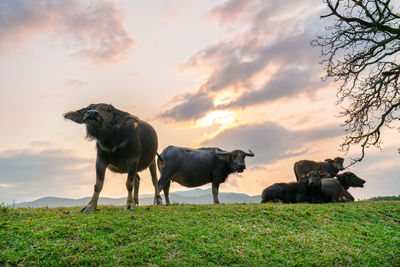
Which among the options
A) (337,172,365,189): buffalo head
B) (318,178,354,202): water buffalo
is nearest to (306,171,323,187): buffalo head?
(318,178,354,202): water buffalo

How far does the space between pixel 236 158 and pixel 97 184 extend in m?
6.66

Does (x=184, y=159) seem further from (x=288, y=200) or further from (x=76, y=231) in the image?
(x=76, y=231)

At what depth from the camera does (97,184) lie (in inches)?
405

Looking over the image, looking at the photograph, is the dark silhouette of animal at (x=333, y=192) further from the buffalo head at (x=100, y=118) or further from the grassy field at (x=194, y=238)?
the buffalo head at (x=100, y=118)

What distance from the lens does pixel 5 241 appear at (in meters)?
7.41

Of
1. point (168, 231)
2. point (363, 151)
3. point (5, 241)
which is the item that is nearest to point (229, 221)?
point (168, 231)

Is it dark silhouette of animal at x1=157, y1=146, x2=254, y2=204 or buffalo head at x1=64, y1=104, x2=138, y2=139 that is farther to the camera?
dark silhouette of animal at x1=157, y1=146, x2=254, y2=204

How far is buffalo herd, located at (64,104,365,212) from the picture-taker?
10375 mm

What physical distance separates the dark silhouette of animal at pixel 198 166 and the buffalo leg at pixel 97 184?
4337 millimetres

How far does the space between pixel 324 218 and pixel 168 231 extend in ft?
16.9

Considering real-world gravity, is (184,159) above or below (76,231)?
above

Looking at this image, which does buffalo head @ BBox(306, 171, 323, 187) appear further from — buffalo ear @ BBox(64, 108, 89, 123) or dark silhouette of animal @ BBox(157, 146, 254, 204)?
buffalo ear @ BBox(64, 108, 89, 123)

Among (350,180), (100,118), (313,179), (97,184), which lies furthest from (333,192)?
(100,118)

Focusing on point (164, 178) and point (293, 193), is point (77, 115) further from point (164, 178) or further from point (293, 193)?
point (293, 193)
